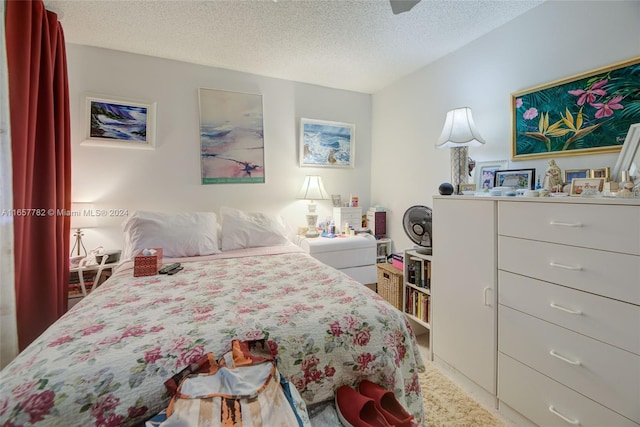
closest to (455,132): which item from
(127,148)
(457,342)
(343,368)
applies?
(457,342)

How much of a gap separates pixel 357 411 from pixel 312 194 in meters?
2.28

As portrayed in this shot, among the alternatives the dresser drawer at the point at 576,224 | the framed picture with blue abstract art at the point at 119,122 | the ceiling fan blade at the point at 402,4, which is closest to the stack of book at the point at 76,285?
the framed picture with blue abstract art at the point at 119,122

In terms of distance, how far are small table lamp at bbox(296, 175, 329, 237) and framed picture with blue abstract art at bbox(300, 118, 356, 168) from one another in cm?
23

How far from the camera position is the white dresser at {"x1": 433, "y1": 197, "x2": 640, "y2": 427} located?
3.26 ft

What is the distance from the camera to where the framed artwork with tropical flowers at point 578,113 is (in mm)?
1349

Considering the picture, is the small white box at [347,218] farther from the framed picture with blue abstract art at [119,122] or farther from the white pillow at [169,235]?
the framed picture with blue abstract art at [119,122]

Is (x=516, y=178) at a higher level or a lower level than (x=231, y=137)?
lower

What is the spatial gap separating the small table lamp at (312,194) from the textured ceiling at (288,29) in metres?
1.16

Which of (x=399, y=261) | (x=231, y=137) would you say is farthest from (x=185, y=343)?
(x=231, y=137)

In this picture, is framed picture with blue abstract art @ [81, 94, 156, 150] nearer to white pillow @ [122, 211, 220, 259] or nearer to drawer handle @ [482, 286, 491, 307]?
white pillow @ [122, 211, 220, 259]

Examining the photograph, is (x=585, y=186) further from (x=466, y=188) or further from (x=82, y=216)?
(x=82, y=216)

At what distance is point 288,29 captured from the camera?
2006 millimetres

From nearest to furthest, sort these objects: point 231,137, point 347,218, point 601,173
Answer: point 601,173 < point 231,137 < point 347,218

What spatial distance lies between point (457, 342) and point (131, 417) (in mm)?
1698
